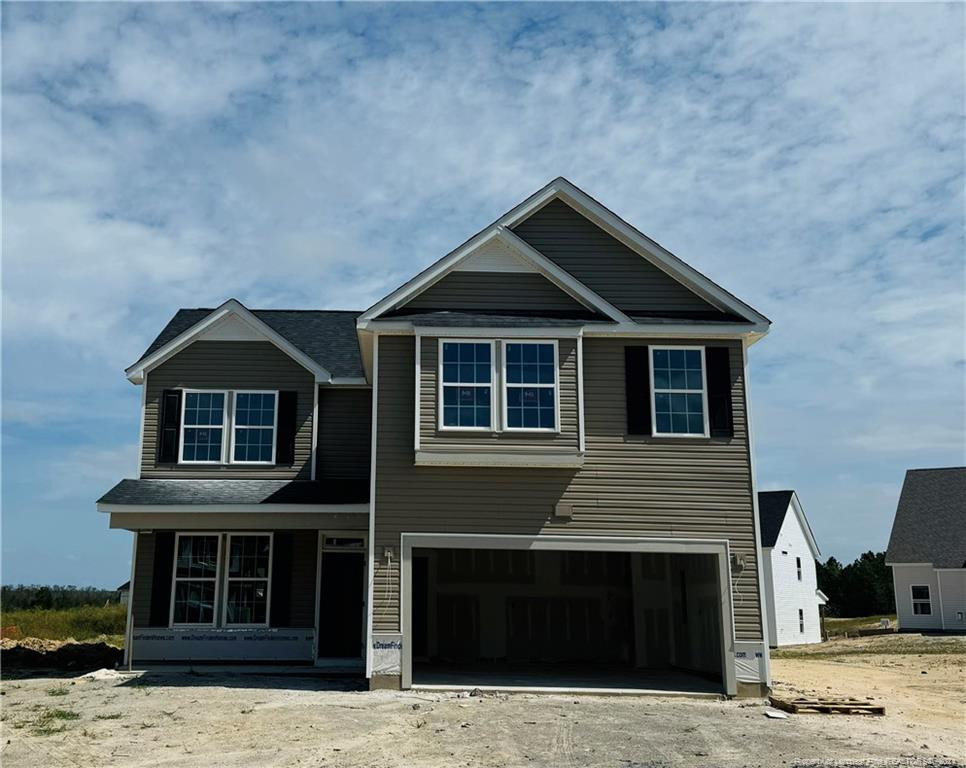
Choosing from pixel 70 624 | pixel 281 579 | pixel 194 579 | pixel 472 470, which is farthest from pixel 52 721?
pixel 70 624

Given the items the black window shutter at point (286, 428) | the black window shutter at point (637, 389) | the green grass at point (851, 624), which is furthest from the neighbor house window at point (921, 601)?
the black window shutter at point (286, 428)

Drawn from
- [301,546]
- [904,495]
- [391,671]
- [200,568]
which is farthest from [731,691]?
[904,495]

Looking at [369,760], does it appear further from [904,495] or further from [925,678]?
[904,495]

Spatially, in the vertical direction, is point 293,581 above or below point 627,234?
below

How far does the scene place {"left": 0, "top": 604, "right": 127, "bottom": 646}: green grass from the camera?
28953 millimetres

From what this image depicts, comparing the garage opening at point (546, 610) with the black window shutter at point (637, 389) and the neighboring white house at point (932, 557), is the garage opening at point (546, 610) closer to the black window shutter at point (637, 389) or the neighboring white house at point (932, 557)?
the black window shutter at point (637, 389)

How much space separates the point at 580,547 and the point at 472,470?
2.29 meters

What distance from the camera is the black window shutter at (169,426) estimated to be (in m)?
20.0

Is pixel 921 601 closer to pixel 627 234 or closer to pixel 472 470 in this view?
pixel 627 234

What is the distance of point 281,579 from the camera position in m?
19.4

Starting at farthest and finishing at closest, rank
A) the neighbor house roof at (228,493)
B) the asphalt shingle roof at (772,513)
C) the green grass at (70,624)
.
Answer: the asphalt shingle roof at (772,513)
the green grass at (70,624)
the neighbor house roof at (228,493)

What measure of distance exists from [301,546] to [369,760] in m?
9.48

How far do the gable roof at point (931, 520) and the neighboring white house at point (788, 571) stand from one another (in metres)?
3.61

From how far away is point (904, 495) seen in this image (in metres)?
41.3
